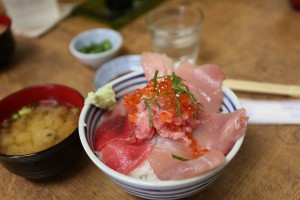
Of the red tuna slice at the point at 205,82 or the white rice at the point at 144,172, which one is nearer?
the white rice at the point at 144,172

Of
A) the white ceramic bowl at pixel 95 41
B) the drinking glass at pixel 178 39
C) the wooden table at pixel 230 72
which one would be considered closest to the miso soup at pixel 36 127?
the wooden table at pixel 230 72

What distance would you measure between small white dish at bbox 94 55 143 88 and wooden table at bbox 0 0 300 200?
89mm

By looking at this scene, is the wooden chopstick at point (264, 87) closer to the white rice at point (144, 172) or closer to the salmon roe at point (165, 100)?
the salmon roe at point (165, 100)

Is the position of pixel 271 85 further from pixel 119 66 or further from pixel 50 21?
pixel 50 21

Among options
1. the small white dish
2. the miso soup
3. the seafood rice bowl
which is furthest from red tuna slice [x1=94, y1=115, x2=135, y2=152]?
the small white dish

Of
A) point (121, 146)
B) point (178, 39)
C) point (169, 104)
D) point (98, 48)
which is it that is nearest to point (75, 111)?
point (121, 146)

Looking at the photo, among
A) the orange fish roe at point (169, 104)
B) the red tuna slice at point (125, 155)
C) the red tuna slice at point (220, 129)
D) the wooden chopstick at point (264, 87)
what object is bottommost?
the wooden chopstick at point (264, 87)

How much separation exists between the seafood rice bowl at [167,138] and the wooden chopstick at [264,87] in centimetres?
26

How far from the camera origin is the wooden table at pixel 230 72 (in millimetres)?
932

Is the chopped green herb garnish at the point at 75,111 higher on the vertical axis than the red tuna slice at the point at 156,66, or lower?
lower

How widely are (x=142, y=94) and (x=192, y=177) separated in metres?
0.26

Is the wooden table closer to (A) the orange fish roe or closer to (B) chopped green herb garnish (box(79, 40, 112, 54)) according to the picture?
(B) chopped green herb garnish (box(79, 40, 112, 54))

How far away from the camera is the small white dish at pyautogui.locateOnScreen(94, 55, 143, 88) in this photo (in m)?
1.33

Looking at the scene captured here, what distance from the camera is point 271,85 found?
119 cm
